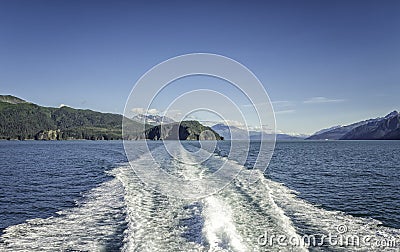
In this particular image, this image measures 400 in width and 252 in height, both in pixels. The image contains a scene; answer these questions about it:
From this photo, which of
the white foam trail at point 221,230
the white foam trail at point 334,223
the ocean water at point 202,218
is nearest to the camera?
the white foam trail at point 221,230

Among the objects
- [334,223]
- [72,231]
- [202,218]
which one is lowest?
[72,231]

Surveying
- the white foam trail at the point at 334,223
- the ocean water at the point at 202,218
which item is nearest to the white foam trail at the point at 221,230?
the ocean water at the point at 202,218

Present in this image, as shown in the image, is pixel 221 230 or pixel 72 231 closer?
pixel 221 230

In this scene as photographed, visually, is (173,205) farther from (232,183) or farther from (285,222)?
(232,183)

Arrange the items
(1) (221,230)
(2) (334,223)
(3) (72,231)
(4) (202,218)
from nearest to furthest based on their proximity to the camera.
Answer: (1) (221,230) → (3) (72,231) → (4) (202,218) → (2) (334,223)

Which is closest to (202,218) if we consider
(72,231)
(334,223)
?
(72,231)

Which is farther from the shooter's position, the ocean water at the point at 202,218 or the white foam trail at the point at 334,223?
the white foam trail at the point at 334,223

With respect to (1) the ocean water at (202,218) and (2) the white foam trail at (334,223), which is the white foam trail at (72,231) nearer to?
(1) the ocean water at (202,218)

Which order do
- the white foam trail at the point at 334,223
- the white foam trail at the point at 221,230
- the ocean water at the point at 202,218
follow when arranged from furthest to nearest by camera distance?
1. the white foam trail at the point at 334,223
2. the ocean water at the point at 202,218
3. the white foam trail at the point at 221,230

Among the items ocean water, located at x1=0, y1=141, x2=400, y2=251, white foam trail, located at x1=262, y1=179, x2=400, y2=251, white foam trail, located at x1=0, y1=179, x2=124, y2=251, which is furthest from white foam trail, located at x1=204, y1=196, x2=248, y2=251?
white foam trail, located at x1=0, y1=179, x2=124, y2=251

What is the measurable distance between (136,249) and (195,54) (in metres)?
9.51

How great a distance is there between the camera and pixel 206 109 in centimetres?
2894

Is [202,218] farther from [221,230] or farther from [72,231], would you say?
[72,231]

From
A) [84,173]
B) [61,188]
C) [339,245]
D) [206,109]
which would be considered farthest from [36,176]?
[339,245]
